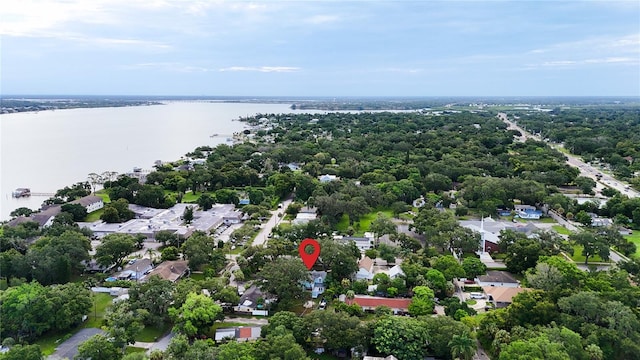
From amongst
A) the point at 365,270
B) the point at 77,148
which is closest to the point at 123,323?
the point at 365,270

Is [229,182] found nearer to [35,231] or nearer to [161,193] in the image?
[161,193]

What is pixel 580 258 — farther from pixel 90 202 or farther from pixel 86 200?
pixel 86 200

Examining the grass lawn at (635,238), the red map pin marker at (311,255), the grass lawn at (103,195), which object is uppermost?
the red map pin marker at (311,255)

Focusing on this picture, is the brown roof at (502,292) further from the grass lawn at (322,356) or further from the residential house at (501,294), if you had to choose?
the grass lawn at (322,356)

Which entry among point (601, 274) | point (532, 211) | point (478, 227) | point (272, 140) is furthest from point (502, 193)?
point (272, 140)

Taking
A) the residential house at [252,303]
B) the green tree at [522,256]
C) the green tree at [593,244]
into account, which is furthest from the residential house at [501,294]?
the residential house at [252,303]

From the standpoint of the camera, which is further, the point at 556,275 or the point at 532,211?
the point at 532,211
